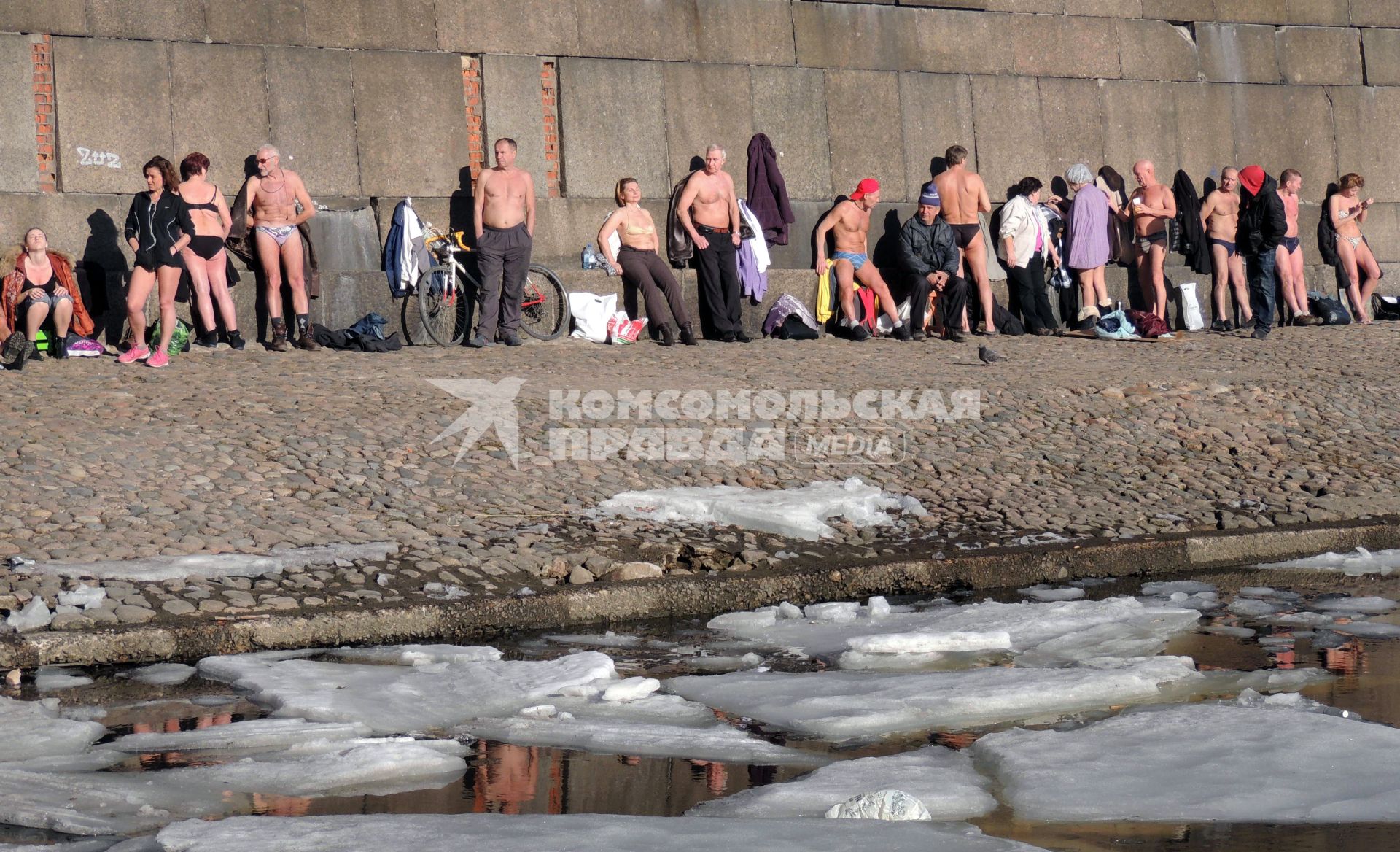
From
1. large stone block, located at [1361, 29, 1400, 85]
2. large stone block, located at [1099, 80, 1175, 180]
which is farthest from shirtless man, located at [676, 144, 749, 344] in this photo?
large stone block, located at [1361, 29, 1400, 85]

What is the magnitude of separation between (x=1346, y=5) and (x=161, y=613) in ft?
58.0

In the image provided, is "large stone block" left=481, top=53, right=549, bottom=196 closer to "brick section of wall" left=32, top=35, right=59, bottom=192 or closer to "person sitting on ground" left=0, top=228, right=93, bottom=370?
"brick section of wall" left=32, top=35, right=59, bottom=192

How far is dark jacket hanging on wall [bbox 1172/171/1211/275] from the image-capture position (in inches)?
701

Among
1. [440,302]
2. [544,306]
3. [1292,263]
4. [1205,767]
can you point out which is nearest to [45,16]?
[440,302]

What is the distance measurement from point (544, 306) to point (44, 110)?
4.27 m

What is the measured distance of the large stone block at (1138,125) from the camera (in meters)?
18.2

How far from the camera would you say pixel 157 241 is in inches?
493

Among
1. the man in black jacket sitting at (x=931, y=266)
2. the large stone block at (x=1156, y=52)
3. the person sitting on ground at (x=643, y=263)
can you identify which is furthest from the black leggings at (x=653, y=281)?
the large stone block at (x=1156, y=52)

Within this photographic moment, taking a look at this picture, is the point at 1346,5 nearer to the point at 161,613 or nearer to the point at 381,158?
the point at 381,158

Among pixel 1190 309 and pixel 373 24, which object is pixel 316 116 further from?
pixel 1190 309

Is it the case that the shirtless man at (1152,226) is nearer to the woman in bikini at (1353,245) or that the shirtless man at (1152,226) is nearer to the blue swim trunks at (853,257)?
the woman in bikini at (1353,245)

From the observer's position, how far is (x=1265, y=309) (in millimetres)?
16609

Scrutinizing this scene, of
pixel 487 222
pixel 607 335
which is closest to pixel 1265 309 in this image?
pixel 607 335

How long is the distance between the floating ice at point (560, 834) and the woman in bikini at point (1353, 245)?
1646 centimetres
